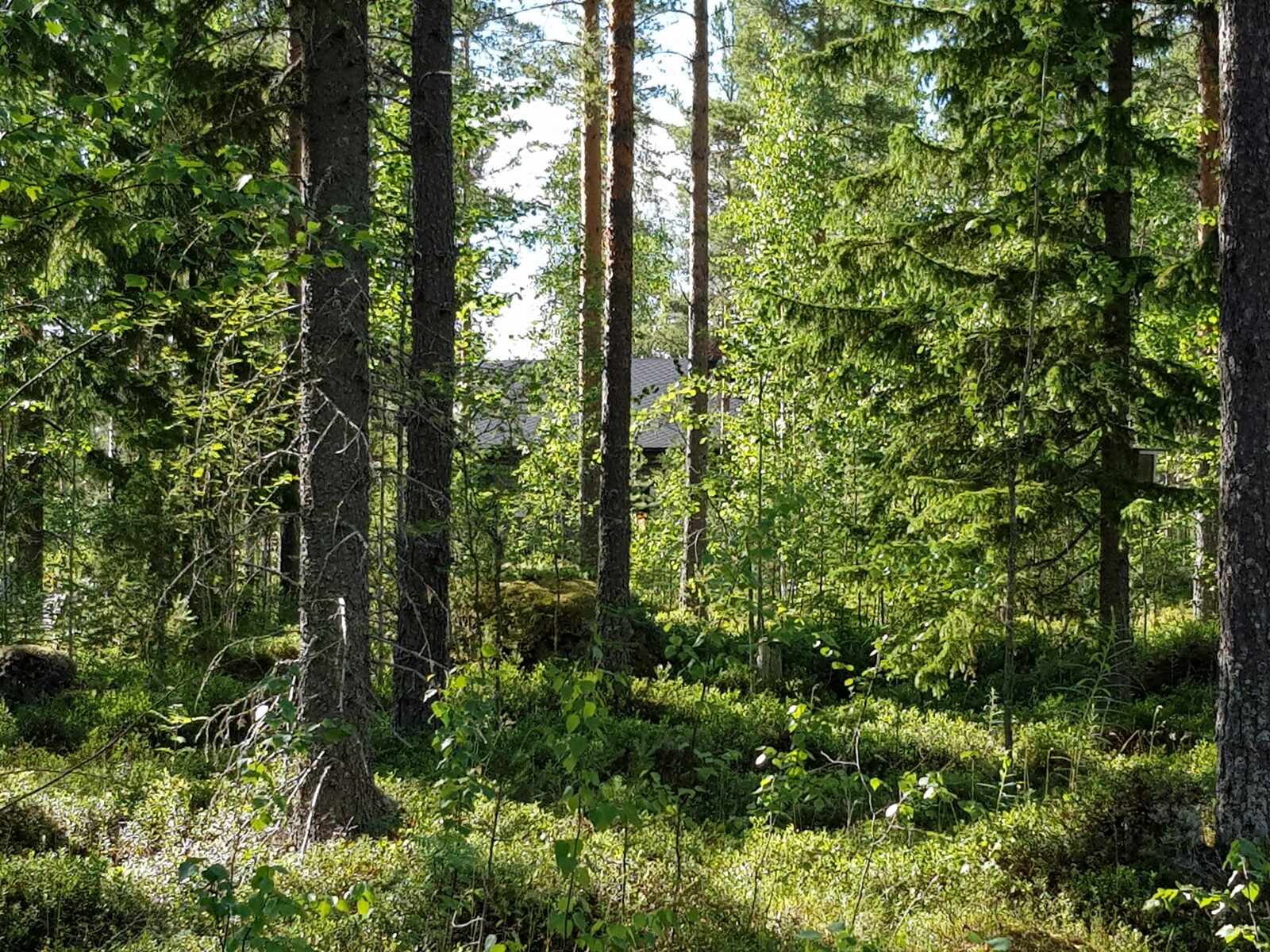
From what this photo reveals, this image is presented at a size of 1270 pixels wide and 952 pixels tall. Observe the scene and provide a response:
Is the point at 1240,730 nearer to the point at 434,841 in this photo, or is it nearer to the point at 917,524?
the point at 917,524

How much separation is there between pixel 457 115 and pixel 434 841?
10133 mm

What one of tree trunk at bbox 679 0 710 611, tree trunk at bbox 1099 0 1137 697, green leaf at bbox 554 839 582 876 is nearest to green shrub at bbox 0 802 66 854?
green leaf at bbox 554 839 582 876

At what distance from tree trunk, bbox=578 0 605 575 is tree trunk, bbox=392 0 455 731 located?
6181 mm

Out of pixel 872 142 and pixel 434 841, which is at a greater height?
pixel 872 142

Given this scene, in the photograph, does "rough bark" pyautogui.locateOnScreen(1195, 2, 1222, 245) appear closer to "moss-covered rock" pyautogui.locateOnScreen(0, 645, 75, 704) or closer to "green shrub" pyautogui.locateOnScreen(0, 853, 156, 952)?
"green shrub" pyautogui.locateOnScreen(0, 853, 156, 952)

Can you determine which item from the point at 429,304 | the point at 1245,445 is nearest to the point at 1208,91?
the point at 1245,445

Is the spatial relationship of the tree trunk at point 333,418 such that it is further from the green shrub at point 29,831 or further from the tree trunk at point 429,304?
the tree trunk at point 429,304

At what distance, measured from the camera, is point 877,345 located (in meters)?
9.32

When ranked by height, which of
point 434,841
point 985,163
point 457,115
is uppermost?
point 457,115

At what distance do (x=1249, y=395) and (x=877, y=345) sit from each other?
12.0ft

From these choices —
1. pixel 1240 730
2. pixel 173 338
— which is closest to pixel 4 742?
pixel 173 338

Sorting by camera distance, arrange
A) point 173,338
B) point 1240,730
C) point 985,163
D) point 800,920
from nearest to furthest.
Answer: point 800,920 < point 1240,730 < point 985,163 < point 173,338

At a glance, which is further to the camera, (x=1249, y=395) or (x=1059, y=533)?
(x=1059, y=533)

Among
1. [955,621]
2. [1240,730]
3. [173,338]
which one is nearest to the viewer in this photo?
[1240,730]
